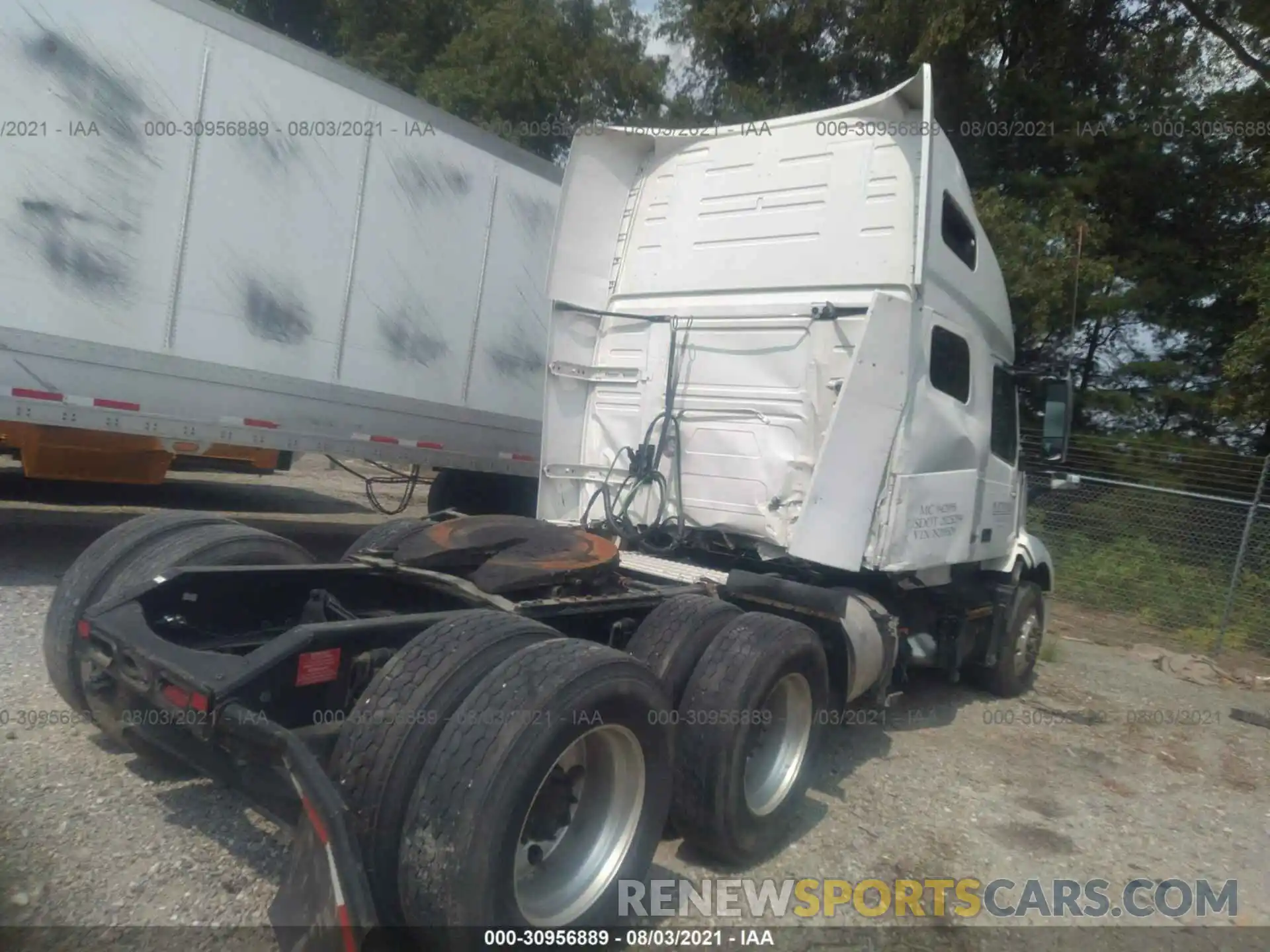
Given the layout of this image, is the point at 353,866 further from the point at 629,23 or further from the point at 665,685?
the point at 629,23

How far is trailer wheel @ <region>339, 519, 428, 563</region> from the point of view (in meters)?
4.73

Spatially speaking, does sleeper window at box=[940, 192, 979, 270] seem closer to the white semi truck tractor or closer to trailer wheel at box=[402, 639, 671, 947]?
the white semi truck tractor

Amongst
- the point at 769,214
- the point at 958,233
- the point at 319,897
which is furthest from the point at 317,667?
the point at 958,233

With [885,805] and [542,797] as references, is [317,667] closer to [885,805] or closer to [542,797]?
[542,797]

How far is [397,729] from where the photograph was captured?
291 centimetres

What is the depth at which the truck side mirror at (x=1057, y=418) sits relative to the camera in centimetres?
679

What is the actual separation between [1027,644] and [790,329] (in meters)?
3.76

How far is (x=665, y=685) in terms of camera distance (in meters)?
3.99

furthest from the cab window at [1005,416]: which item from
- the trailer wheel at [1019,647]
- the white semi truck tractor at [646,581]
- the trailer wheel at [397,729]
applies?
the trailer wheel at [397,729]

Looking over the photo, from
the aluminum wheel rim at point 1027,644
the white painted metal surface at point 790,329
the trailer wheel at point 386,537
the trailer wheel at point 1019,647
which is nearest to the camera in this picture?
the trailer wheel at point 386,537

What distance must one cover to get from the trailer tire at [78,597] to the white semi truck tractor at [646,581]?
2cm

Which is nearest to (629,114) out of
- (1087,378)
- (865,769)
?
(1087,378)

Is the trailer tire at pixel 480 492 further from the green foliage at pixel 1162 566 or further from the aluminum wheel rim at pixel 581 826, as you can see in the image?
the green foliage at pixel 1162 566

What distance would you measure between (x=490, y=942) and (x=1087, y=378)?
15.7 meters
